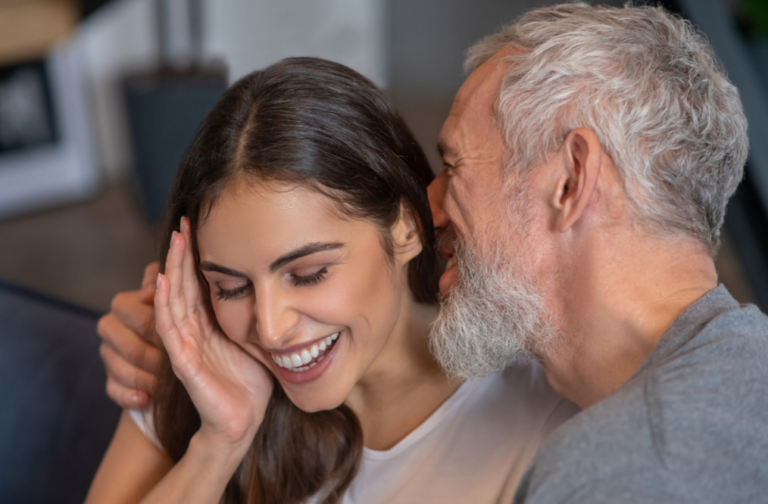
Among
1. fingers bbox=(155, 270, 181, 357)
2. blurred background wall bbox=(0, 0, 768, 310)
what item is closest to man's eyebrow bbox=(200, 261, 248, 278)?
fingers bbox=(155, 270, 181, 357)

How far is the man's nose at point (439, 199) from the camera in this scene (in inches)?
57.0

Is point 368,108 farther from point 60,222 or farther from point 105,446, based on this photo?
point 60,222

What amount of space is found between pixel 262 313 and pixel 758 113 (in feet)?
5.73

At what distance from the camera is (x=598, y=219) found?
1.23 m

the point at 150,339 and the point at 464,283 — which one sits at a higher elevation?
the point at 464,283

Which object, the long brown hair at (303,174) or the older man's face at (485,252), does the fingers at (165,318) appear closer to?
the long brown hair at (303,174)

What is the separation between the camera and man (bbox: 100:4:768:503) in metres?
1.09

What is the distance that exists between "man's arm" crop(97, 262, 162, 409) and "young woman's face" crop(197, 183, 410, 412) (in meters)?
0.33

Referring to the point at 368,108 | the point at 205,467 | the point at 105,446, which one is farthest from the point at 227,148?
the point at 105,446

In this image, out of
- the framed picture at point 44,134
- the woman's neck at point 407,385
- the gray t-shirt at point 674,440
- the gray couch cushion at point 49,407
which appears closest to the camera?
the gray t-shirt at point 674,440

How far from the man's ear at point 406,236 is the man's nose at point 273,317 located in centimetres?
24

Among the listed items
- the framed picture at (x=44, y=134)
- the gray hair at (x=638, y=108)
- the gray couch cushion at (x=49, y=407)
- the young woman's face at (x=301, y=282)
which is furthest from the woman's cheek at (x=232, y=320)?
the framed picture at (x=44, y=134)

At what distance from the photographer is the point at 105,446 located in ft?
5.96

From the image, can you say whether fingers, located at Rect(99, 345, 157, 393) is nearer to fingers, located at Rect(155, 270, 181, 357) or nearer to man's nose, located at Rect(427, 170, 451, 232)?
fingers, located at Rect(155, 270, 181, 357)
